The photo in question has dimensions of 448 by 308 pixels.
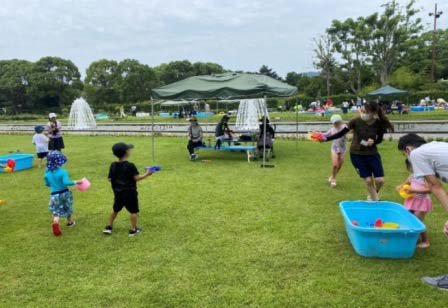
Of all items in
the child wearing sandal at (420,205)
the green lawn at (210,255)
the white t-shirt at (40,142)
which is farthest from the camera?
the white t-shirt at (40,142)

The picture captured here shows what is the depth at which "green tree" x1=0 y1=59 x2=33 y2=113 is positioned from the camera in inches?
2042

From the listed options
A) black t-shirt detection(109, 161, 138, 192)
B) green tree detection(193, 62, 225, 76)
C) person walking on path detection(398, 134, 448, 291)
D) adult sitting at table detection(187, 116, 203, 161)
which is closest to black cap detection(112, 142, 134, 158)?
black t-shirt detection(109, 161, 138, 192)

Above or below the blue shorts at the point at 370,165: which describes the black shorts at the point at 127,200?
below

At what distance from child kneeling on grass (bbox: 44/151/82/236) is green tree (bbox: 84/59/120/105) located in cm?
5002

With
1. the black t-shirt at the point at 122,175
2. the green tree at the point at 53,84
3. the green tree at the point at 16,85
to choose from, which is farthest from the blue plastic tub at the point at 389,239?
the green tree at the point at 16,85

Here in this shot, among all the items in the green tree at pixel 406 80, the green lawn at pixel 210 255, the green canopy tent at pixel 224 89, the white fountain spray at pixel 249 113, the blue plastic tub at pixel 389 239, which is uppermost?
the green tree at pixel 406 80

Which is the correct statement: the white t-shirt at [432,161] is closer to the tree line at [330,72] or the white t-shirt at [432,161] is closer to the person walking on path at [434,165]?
the person walking on path at [434,165]

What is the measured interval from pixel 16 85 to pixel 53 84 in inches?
210

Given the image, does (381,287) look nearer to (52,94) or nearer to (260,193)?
(260,193)

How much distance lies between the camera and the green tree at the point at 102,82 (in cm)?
5205

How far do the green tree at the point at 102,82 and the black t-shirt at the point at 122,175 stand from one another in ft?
166

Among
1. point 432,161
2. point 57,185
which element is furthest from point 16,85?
point 432,161

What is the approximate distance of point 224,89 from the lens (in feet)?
32.1

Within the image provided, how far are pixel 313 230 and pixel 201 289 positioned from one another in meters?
2.03
